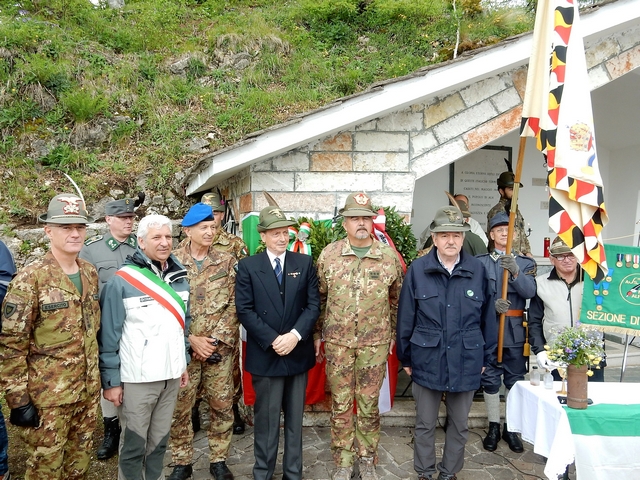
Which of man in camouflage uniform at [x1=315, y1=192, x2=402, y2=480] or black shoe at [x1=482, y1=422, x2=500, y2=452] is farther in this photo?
black shoe at [x1=482, y1=422, x2=500, y2=452]

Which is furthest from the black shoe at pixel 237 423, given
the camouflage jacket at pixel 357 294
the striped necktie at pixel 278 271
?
the striped necktie at pixel 278 271

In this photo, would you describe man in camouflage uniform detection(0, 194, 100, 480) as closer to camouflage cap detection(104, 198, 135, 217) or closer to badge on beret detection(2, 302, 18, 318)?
badge on beret detection(2, 302, 18, 318)

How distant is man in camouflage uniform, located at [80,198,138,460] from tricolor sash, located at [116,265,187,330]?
4.22 feet

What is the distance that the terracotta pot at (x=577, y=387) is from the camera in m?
3.09

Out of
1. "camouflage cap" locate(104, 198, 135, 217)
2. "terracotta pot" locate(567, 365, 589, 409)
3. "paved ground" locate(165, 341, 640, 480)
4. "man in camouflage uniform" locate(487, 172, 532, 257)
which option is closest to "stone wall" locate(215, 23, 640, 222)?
"man in camouflage uniform" locate(487, 172, 532, 257)

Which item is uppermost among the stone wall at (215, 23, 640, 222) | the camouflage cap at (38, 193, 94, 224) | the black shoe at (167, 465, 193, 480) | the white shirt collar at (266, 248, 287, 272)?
the stone wall at (215, 23, 640, 222)

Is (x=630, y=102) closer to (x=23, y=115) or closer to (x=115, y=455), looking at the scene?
(x=115, y=455)

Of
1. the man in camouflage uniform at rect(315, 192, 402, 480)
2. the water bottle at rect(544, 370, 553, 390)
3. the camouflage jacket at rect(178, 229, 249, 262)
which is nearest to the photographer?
the water bottle at rect(544, 370, 553, 390)

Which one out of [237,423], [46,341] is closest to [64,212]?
[46,341]

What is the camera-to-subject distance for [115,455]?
4.41 metres

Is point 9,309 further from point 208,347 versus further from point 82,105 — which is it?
point 82,105

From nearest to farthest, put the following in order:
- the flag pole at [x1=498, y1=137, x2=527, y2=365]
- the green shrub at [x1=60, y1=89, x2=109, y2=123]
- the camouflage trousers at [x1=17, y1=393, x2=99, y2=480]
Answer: the camouflage trousers at [x1=17, y1=393, x2=99, y2=480], the flag pole at [x1=498, y1=137, x2=527, y2=365], the green shrub at [x1=60, y1=89, x2=109, y2=123]

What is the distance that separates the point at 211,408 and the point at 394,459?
1.67m

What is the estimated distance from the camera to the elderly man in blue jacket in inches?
142
